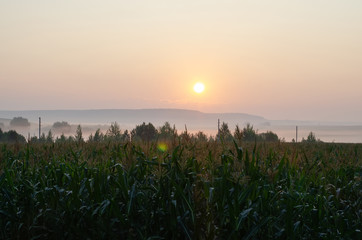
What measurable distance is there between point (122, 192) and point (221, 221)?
152cm

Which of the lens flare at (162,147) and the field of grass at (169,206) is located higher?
the lens flare at (162,147)

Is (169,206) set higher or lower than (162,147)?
lower

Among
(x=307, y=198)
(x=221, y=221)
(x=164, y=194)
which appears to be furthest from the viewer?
(x=307, y=198)

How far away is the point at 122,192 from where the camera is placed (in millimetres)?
5812

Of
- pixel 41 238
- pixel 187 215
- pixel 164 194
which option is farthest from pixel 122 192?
pixel 41 238

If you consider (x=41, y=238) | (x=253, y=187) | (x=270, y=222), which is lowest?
(x=41, y=238)

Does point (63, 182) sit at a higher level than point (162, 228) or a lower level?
higher

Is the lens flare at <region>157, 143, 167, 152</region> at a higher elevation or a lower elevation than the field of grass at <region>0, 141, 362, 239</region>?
higher

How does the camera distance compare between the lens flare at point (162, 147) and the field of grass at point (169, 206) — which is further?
the lens flare at point (162, 147)

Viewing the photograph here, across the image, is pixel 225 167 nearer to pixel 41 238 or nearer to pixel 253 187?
pixel 253 187

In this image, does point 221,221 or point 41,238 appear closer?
point 221,221

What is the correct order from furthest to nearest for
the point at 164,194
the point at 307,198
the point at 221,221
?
1. the point at 307,198
2. the point at 164,194
3. the point at 221,221

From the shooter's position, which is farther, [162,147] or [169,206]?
[162,147]

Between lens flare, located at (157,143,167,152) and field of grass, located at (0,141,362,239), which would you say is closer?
field of grass, located at (0,141,362,239)
